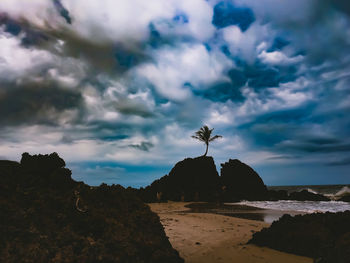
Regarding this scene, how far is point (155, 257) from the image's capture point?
361 cm

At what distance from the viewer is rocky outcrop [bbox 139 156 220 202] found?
28.2 m

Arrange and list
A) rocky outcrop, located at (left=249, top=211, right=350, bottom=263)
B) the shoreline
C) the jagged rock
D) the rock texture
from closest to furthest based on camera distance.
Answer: the rock texture
rocky outcrop, located at (left=249, top=211, right=350, bottom=263)
the shoreline
the jagged rock

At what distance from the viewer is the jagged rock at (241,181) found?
109 ft

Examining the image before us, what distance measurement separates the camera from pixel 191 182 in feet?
99.6

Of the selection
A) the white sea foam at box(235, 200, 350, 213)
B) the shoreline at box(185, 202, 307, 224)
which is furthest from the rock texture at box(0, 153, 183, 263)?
the white sea foam at box(235, 200, 350, 213)

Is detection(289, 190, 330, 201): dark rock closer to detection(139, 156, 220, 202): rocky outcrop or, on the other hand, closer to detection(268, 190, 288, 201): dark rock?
detection(268, 190, 288, 201): dark rock

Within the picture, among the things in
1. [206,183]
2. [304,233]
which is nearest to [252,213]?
[304,233]

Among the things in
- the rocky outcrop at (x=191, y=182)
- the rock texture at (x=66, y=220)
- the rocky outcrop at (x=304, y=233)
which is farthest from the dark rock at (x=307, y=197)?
the rock texture at (x=66, y=220)

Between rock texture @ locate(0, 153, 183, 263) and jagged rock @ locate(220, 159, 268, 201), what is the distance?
30.5 metres

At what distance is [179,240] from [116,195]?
9.44 feet

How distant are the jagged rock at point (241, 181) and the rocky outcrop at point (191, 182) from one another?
333 cm

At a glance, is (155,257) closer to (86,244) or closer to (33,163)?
(86,244)

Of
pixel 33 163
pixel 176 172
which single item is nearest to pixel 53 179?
pixel 33 163

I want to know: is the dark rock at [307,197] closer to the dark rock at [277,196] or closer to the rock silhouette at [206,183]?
the dark rock at [277,196]
